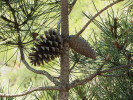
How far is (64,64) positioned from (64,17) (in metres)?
0.10

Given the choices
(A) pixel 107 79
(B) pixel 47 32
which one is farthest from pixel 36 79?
(B) pixel 47 32

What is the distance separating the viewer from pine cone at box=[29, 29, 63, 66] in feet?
1.40

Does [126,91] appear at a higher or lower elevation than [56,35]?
lower

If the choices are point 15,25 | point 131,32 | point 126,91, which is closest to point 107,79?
point 126,91

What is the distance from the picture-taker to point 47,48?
1.40 ft

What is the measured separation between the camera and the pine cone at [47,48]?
427mm

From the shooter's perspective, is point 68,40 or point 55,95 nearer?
point 68,40

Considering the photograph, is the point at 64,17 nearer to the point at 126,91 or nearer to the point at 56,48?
the point at 56,48

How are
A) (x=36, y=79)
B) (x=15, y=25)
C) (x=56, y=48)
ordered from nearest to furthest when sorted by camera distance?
1. (x=56, y=48)
2. (x=15, y=25)
3. (x=36, y=79)

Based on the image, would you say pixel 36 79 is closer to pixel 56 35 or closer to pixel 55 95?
pixel 55 95

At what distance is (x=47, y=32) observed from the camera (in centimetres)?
44

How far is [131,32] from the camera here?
48 centimetres

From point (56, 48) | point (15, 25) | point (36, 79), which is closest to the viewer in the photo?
point (56, 48)

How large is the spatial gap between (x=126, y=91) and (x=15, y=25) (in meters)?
0.34
